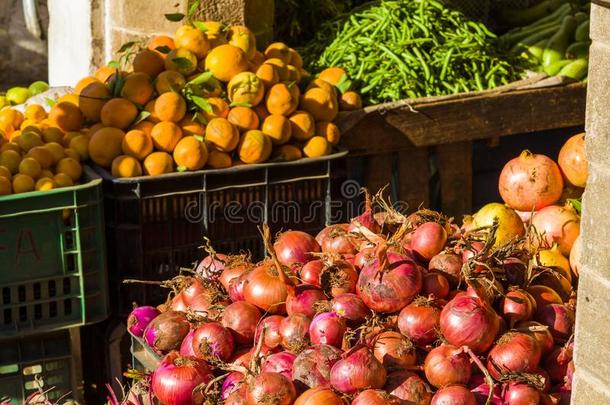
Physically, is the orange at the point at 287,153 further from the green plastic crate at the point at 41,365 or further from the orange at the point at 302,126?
the green plastic crate at the point at 41,365

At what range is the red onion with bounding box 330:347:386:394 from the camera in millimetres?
2496

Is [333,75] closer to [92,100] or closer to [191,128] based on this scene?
[191,128]

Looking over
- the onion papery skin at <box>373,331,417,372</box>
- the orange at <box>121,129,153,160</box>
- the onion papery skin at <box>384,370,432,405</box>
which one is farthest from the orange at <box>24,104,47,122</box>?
the onion papery skin at <box>384,370,432,405</box>

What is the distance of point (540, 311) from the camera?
295 centimetres

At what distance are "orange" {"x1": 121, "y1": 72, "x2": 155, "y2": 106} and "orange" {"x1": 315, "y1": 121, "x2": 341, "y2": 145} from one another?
83 cm

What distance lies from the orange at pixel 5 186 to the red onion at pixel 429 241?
73.2 inches

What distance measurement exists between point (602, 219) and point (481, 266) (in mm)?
1013

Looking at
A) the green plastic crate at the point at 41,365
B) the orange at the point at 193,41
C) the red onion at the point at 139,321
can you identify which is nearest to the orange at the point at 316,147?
the orange at the point at 193,41

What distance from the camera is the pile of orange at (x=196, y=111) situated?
14.4 ft

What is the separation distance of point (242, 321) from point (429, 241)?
0.63 meters

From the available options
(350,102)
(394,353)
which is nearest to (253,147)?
(350,102)

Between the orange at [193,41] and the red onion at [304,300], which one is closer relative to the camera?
the red onion at [304,300]

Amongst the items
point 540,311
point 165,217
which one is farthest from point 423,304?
point 165,217

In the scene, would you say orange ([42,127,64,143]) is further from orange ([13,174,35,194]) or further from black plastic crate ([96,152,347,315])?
orange ([13,174,35,194])
